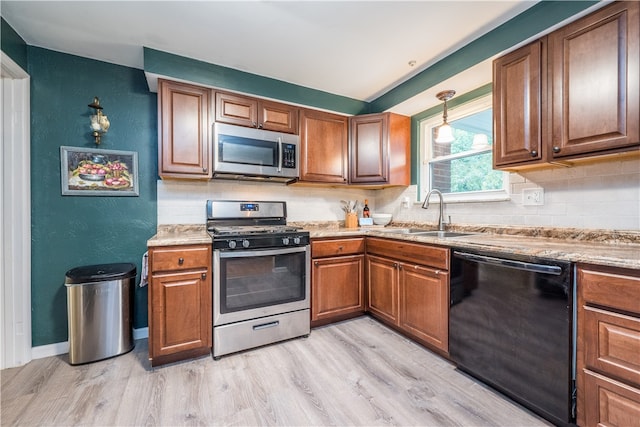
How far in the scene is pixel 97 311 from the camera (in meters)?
1.95

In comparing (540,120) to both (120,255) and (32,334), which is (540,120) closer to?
(120,255)

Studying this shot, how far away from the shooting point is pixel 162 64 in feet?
7.03

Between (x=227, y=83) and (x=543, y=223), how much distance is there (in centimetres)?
283

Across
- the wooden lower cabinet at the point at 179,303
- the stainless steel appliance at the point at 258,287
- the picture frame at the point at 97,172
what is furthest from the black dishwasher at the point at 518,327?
the picture frame at the point at 97,172

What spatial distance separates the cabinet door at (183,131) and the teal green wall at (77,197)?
1.14 feet

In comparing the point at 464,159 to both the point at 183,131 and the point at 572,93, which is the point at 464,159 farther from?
the point at 183,131

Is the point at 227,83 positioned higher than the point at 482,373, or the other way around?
the point at 227,83

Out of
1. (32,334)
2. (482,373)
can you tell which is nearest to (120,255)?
(32,334)

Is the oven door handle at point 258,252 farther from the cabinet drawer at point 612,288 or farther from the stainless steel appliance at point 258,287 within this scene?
the cabinet drawer at point 612,288

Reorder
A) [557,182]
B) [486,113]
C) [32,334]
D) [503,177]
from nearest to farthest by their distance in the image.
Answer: [557,182] → [32,334] → [503,177] → [486,113]

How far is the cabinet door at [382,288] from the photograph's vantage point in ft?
7.66

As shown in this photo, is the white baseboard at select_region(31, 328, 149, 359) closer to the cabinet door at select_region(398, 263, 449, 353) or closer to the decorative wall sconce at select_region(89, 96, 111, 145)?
the decorative wall sconce at select_region(89, 96, 111, 145)

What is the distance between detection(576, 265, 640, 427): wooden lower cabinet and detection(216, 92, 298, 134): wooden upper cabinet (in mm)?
2424

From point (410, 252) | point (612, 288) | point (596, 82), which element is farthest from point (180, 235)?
point (596, 82)
